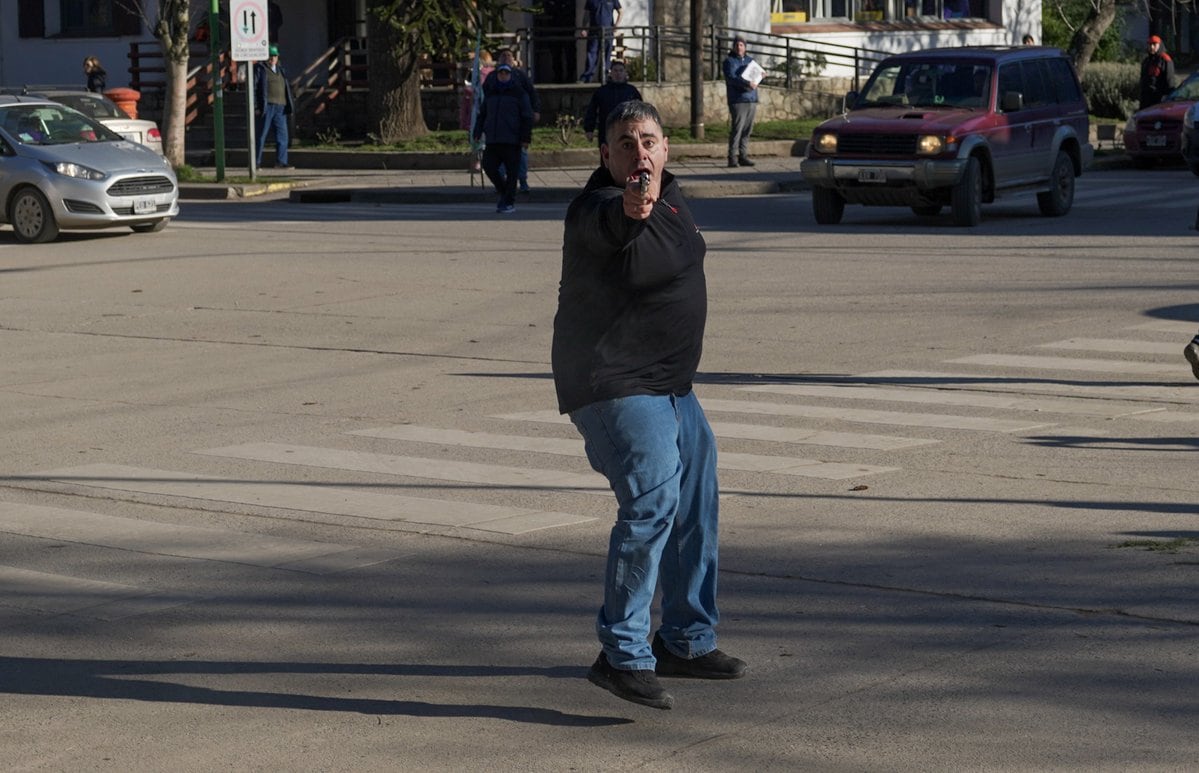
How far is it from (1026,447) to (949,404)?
1308 millimetres

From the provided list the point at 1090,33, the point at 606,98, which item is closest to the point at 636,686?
the point at 606,98

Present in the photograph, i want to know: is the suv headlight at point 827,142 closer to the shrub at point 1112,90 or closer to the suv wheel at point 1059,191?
the suv wheel at point 1059,191

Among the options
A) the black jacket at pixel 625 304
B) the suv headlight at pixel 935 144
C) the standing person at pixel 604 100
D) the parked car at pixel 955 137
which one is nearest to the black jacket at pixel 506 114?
the standing person at pixel 604 100

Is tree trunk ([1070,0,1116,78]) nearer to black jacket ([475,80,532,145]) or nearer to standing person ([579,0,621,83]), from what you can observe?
standing person ([579,0,621,83])

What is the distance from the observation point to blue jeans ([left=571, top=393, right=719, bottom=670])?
573cm

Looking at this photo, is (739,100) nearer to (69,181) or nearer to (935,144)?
(935,144)

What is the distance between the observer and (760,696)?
6023 mm

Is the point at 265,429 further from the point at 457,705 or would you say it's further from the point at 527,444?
the point at 457,705

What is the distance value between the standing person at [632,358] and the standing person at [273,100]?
96.2 feet

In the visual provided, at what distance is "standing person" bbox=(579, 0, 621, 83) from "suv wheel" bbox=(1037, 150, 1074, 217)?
53.2 ft

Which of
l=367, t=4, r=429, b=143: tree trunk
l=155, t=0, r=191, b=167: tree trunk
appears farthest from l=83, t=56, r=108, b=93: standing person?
l=367, t=4, r=429, b=143: tree trunk

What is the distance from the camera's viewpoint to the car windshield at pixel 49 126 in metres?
23.7

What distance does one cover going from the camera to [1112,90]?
143 ft

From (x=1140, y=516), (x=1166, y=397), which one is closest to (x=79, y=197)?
(x=1166, y=397)
